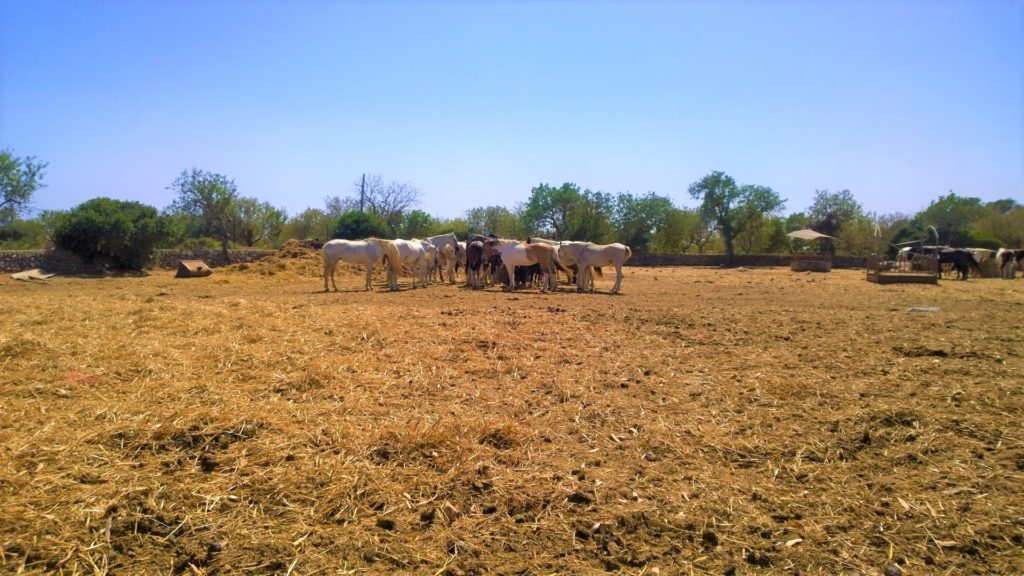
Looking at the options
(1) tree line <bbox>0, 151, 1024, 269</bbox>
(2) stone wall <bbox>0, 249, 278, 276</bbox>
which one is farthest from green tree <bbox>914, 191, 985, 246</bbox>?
(2) stone wall <bbox>0, 249, 278, 276</bbox>

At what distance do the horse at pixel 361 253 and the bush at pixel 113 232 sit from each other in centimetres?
1047

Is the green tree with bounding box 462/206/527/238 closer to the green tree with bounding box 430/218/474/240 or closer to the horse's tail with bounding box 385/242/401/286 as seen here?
the green tree with bounding box 430/218/474/240

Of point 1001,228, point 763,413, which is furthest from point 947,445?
point 1001,228

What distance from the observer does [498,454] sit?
12.7 feet

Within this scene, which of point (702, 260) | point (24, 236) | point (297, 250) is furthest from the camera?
point (702, 260)

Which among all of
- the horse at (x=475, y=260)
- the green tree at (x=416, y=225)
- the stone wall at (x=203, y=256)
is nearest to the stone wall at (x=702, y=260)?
the green tree at (x=416, y=225)

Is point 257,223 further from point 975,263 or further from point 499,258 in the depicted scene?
point 975,263

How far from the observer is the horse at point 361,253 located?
1667 cm

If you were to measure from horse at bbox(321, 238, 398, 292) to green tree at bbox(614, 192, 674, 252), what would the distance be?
32436mm

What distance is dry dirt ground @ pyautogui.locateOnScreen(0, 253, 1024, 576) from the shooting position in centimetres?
279

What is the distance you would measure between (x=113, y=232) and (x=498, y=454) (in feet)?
76.4

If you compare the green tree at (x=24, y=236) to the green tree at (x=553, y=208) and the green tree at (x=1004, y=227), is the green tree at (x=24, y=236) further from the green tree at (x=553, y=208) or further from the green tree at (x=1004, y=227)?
the green tree at (x=1004, y=227)

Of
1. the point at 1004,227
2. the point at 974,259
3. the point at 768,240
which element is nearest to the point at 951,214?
the point at 1004,227

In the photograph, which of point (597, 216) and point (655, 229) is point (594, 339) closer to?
point (597, 216)
